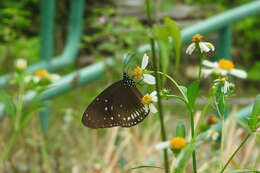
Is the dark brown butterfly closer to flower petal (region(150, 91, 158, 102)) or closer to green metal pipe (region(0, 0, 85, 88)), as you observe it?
flower petal (region(150, 91, 158, 102))

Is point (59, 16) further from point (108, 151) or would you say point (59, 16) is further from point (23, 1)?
point (108, 151)

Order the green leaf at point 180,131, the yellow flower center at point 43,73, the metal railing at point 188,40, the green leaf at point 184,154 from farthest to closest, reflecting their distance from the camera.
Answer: the metal railing at point 188,40
the yellow flower center at point 43,73
the green leaf at point 180,131
the green leaf at point 184,154

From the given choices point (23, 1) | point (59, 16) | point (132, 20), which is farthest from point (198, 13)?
point (132, 20)

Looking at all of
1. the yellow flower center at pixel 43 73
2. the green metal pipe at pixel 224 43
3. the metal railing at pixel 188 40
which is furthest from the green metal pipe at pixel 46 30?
the yellow flower center at pixel 43 73

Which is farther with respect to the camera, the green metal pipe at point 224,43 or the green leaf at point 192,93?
the green metal pipe at point 224,43

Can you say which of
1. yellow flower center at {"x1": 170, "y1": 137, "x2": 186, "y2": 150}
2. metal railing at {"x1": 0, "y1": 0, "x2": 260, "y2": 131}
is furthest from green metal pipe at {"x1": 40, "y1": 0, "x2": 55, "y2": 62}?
yellow flower center at {"x1": 170, "y1": 137, "x2": 186, "y2": 150}

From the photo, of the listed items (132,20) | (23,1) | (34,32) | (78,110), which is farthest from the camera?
(34,32)

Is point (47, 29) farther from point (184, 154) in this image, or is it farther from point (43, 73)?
point (184, 154)

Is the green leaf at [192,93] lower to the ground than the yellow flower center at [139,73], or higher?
lower

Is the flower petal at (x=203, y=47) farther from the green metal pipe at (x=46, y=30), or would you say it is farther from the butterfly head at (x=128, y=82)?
the green metal pipe at (x=46, y=30)
